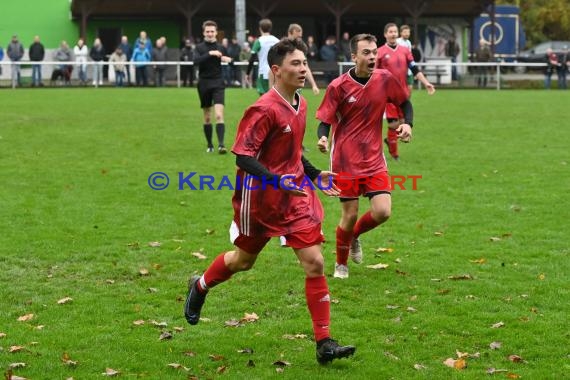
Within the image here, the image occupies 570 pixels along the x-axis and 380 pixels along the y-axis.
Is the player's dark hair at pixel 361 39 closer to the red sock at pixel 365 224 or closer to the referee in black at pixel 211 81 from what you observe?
the red sock at pixel 365 224

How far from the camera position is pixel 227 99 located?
26656mm

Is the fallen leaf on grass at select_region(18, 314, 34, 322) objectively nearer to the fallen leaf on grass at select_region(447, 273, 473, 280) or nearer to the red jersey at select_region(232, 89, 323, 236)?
the red jersey at select_region(232, 89, 323, 236)

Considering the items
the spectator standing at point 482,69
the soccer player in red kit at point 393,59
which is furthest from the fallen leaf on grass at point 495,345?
the spectator standing at point 482,69

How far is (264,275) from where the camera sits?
7.99 metres

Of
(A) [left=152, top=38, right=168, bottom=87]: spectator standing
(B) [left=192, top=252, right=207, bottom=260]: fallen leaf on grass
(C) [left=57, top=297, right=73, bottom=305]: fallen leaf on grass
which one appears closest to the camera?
(C) [left=57, top=297, right=73, bottom=305]: fallen leaf on grass

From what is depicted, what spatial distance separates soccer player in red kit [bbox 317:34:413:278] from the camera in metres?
7.77

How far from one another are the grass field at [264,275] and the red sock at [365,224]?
15.5 inches

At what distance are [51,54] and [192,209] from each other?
3308 centimetres

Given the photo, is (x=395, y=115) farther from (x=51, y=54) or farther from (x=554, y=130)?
(x=51, y=54)

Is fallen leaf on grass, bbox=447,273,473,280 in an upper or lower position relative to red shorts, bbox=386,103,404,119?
lower

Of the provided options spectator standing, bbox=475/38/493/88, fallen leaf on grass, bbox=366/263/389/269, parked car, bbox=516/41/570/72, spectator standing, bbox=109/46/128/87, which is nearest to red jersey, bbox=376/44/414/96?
fallen leaf on grass, bbox=366/263/389/269

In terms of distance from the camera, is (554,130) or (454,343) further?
(554,130)

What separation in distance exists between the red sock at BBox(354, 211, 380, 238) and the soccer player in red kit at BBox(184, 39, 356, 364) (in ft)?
6.52

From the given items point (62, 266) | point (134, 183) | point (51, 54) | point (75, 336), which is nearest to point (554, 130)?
point (134, 183)
